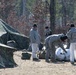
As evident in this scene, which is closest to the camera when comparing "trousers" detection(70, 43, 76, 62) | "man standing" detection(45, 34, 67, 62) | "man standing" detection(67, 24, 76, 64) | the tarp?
"man standing" detection(67, 24, 76, 64)

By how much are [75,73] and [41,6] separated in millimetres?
25748

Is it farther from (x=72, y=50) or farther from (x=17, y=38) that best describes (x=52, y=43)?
(x=17, y=38)

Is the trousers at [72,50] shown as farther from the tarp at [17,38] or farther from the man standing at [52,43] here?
the tarp at [17,38]

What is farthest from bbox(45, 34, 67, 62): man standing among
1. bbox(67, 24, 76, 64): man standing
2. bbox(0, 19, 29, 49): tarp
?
bbox(0, 19, 29, 49): tarp

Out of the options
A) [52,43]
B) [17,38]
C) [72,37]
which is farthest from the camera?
[17,38]

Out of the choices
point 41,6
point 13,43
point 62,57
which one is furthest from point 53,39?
point 41,6

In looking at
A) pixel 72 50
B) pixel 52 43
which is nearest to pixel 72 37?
pixel 72 50

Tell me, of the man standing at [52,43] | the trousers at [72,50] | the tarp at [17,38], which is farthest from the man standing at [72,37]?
the tarp at [17,38]

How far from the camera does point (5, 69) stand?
47.5 ft

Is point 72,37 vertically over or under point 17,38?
over

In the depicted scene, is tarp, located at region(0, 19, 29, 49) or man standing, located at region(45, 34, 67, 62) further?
tarp, located at region(0, 19, 29, 49)

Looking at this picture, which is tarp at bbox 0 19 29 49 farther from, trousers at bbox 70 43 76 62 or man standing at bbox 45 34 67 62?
trousers at bbox 70 43 76 62

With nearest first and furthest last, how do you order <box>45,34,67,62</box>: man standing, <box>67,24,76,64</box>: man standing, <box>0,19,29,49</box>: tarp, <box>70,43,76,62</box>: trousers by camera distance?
<box>67,24,76,64</box>: man standing, <box>70,43,76,62</box>: trousers, <box>45,34,67,62</box>: man standing, <box>0,19,29,49</box>: tarp

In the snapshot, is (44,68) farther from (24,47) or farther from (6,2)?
(6,2)
